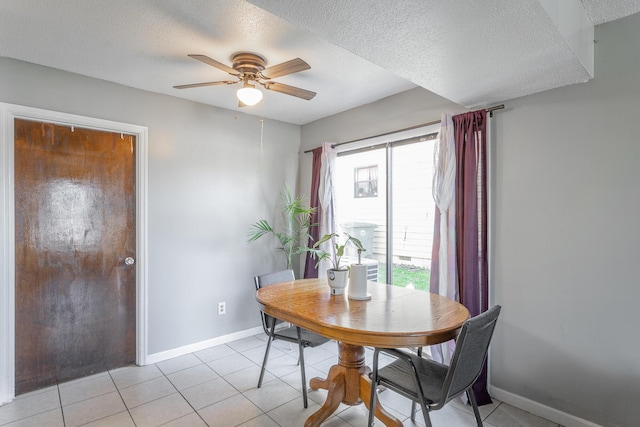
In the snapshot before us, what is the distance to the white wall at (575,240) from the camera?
1.85m

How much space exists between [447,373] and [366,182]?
7.48 feet

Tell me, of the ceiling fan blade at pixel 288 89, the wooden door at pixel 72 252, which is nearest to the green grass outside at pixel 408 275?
the ceiling fan blade at pixel 288 89

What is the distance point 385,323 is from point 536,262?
4.19 feet

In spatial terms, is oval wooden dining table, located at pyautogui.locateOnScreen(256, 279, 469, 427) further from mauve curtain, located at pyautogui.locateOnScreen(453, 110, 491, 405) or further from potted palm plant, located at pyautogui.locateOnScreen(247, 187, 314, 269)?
potted palm plant, located at pyautogui.locateOnScreen(247, 187, 314, 269)

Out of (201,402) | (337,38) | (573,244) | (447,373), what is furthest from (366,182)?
(201,402)

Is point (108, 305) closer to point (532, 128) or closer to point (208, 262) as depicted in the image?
point (208, 262)

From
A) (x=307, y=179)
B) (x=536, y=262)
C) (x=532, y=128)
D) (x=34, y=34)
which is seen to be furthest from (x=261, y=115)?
(x=536, y=262)

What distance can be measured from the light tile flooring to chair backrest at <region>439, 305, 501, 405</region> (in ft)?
2.37

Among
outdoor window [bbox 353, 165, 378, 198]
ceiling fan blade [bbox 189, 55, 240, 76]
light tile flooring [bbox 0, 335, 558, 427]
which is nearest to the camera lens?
ceiling fan blade [bbox 189, 55, 240, 76]

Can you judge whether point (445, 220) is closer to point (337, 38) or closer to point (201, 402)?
point (337, 38)

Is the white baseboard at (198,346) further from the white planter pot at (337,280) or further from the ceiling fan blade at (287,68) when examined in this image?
the ceiling fan blade at (287,68)

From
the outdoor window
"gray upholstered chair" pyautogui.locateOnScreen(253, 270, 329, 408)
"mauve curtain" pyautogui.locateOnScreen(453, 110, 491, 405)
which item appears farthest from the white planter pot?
the outdoor window

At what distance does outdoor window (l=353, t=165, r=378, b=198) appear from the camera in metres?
3.46

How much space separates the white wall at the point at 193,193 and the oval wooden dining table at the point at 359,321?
1205 millimetres
